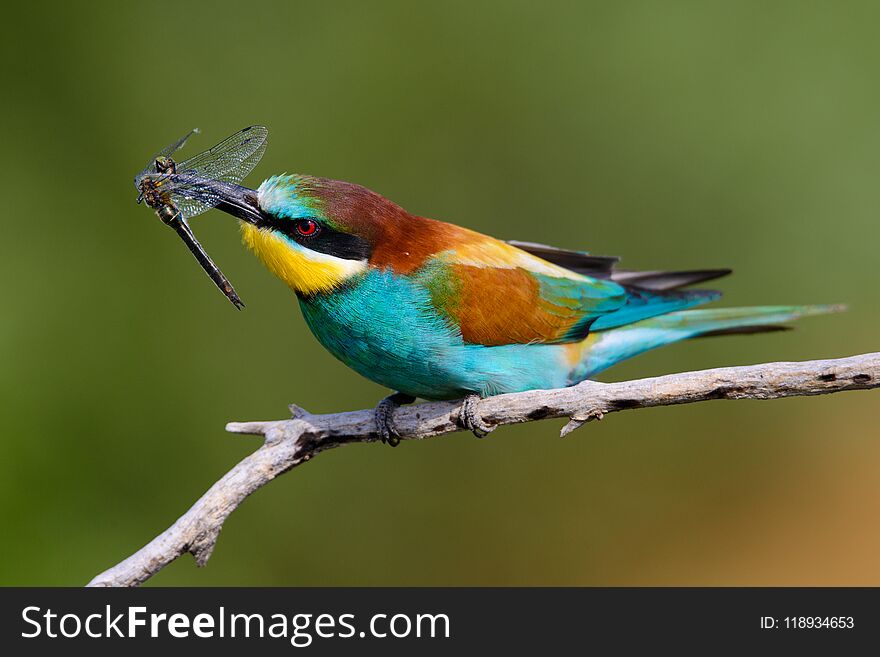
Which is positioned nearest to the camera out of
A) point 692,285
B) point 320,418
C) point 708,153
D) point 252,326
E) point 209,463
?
point 320,418

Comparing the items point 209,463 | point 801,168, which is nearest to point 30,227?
point 209,463

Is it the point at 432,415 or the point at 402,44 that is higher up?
the point at 402,44

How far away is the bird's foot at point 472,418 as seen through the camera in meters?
2.72

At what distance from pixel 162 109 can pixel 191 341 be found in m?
1.07

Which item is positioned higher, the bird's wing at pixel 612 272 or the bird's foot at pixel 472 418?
the bird's wing at pixel 612 272

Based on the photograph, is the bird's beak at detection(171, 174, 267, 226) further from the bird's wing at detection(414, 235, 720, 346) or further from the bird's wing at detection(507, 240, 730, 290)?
the bird's wing at detection(507, 240, 730, 290)

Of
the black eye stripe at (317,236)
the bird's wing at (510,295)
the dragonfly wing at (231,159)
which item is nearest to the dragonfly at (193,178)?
the dragonfly wing at (231,159)

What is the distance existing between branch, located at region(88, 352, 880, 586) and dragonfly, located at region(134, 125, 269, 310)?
459 millimetres

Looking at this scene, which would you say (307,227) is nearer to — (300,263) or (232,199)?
(300,263)

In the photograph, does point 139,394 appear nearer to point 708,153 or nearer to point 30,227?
point 30,227

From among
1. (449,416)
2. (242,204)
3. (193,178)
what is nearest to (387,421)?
(449,416)

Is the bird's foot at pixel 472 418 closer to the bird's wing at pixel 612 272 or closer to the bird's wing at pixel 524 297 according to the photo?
the bird's wing at pixel 524 297

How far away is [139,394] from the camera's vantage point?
416 centimetres

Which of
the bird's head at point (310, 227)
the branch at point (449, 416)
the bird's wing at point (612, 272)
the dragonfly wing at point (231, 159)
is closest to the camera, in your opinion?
the branch at point (449, 416)
